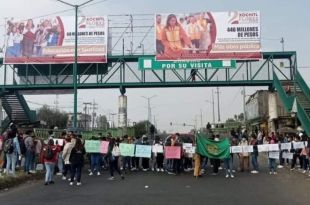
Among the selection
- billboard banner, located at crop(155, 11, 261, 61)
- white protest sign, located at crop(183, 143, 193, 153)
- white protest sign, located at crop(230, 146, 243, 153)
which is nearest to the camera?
white protest sign, located at crop(230, 146, 243, 153)

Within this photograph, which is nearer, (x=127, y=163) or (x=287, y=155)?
(x=127, y=163)

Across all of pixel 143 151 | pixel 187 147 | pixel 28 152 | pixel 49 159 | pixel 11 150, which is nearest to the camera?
pixel 49 159

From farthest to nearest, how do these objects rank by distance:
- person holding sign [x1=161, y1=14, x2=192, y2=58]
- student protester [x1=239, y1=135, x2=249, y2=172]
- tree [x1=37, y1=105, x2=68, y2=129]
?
1. tree [x1=37, y1=105, x2=68, y2=129]
2. person holding sign [x1=161, y1=14, x2=192, y2=58]
3. student protester [x1=239, y1=135, x2=249, y2=172]

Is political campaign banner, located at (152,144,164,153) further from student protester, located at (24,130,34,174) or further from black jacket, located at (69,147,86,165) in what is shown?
black jacket, located at (69,147,86,165)

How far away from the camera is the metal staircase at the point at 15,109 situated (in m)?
47.3

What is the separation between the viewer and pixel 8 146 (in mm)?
20438

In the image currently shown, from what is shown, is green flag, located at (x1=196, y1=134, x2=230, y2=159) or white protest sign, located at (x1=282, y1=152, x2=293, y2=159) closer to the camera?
green flag, located at (x1=196, y1=134, x2=230, y2=159)

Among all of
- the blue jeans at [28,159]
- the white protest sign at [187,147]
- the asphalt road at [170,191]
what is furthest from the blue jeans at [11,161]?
the white protest sign at [187,147]

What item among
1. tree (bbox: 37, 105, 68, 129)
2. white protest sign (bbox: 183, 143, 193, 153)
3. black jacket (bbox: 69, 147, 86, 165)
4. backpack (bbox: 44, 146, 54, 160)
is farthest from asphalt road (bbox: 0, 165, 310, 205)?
tree (bbox: 37, 105, 68, 129)

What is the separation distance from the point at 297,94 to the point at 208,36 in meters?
8.50

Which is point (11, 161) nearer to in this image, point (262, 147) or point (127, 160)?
point (127, 160)

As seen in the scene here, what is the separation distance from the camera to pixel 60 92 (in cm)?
4494

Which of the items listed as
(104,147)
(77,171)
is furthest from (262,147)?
A: (77,171)

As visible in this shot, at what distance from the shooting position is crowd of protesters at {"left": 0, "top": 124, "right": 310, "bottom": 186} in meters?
19.3
